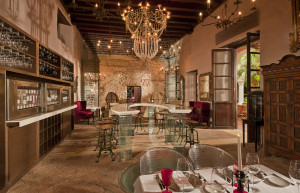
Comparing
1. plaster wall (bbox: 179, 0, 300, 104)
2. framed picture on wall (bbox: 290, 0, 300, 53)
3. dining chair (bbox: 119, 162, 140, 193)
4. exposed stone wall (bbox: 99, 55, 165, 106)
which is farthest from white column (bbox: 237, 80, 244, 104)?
dining chair (bbox: 119, 162, 140, 193)

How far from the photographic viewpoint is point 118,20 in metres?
7.72

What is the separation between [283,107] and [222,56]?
13.0 feet

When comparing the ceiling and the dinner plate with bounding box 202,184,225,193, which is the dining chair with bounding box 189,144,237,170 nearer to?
the dinner plate with bounding box 202,184,225,193

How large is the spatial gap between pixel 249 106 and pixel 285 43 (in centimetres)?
164

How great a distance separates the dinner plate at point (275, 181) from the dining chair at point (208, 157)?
1.89 ft

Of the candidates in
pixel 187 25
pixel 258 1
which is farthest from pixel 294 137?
pixel 187 25

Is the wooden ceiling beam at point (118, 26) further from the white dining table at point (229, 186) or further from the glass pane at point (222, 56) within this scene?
the white dining table at point (229, 186)

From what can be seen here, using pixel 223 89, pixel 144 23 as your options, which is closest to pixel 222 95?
pixel 223 89

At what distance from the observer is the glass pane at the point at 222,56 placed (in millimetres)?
6758

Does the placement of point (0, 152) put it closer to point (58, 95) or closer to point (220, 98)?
point (58, 95)

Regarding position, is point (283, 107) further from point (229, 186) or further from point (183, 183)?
point (183, 183)

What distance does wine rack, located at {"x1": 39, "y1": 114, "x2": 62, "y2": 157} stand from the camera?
373cm

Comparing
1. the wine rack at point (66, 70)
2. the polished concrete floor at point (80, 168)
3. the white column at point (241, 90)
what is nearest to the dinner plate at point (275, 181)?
the polished concrete floor at point (80, 168)

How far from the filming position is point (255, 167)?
1.22 metres
